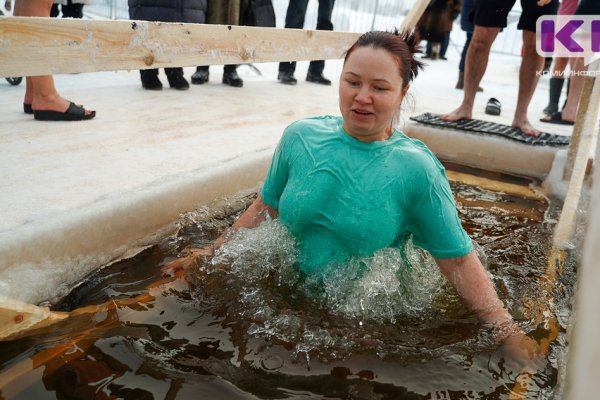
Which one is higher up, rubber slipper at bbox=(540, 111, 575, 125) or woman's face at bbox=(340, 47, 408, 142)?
woman's face at bbox=(340, 47, 408, 142)

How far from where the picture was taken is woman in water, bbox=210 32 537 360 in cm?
183

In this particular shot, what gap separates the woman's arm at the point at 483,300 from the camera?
73.7 inches

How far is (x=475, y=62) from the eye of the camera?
15.6 ft

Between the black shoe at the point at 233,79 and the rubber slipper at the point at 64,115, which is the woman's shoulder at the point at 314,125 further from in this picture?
the black shoe at the point at 233,79

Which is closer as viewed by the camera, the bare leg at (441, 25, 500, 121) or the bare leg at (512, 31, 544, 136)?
the bare leg at (512, 31, 544, 136)

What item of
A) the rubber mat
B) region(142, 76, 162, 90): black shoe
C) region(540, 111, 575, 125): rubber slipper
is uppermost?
region(540, 111, 575, 125): rubber slipper

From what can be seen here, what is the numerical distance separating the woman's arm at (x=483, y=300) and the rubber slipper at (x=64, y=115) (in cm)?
265

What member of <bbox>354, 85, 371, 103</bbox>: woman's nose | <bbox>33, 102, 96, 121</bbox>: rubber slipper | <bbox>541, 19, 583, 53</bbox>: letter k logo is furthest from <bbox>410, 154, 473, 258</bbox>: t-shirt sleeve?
<bbox>541, 19, 583, 53</bbox>: letter k logo

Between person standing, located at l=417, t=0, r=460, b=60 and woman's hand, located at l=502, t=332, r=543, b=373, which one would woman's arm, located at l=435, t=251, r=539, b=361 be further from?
person standing, located at l=417, t=0, r=460, b=60

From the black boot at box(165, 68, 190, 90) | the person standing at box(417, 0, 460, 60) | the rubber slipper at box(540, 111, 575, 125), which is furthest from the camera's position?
the person standing at box(417, 0, 460, 60)

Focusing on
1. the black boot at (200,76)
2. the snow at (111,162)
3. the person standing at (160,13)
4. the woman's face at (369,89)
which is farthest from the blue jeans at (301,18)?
the woman's face at (369,89)

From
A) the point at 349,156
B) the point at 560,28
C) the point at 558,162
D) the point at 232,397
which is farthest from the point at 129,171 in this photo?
the point at 560,28

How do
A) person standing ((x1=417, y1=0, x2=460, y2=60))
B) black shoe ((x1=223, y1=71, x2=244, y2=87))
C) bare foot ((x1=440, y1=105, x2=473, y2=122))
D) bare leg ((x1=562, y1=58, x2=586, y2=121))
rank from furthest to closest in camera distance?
person standing ((x1=417, y1=0, x2=460, y2=60))
black shoe ((x1=223, y1=71, x2=244, y2=87))
bare leg ((x1=562, y1=58, x2=586, y2=121))
bare foot ((x1=440, y1=105, x2=473, y2=122))

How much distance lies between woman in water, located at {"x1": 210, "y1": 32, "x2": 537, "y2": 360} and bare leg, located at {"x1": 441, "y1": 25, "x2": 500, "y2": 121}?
9.67 feet
